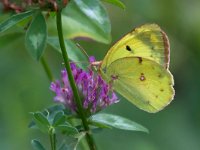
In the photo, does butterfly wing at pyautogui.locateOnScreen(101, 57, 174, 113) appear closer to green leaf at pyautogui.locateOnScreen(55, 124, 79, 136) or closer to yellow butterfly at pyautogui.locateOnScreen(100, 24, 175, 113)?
yellow butterfly at pyautogui.locateOnScreen(100, 24, 175, 113)

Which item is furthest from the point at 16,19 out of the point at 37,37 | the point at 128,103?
the point at 128,103

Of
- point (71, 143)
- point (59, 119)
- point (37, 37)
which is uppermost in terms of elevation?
point (37, 37)

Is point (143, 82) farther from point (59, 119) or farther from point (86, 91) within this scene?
point (59, 119)

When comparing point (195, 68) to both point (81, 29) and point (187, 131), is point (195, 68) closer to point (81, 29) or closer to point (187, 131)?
point (187, 131)

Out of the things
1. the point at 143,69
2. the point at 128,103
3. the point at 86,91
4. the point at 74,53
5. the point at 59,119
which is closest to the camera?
the point at 59,119

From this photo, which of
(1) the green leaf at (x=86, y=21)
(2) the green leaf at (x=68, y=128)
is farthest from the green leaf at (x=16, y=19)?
(2) the green leaf at (x=68, y=128)

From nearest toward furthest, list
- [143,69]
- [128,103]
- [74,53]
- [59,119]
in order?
[59,119], [74,53], [143,69], [128,103]
